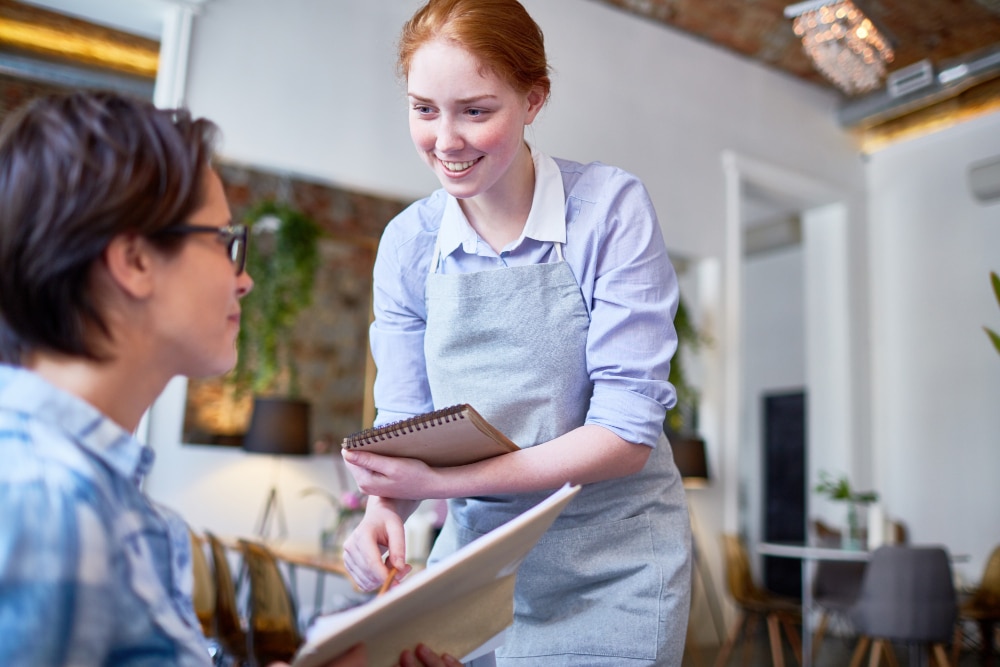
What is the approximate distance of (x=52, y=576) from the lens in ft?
2.12

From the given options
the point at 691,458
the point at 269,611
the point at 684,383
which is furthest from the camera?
the point at 684,383

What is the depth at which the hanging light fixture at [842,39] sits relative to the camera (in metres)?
5.02

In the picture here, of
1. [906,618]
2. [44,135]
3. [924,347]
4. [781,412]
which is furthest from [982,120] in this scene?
[44,135]

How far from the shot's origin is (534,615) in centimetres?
127

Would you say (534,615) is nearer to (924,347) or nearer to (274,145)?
(274,145)

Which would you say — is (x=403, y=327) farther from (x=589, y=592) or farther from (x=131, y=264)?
(x=131, y=264)

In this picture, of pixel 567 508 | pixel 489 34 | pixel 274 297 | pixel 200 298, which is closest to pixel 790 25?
pixel 274 297

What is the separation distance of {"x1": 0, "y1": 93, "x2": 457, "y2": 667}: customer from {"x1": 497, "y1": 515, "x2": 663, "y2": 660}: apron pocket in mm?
358

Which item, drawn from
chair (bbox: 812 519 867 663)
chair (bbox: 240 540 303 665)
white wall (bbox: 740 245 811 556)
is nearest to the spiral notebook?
chair (bbox: 240 540 303 665)

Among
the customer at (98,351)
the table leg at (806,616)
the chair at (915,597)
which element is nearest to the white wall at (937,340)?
the table leg at (806,616)

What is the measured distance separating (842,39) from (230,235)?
5.15 m

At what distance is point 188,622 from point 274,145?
4251 mm

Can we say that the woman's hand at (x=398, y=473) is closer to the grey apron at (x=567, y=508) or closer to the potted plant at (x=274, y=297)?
the grey apron at (x=567, y=508)

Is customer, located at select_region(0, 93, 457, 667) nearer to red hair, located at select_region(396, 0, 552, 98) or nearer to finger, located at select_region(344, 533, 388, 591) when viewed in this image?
finger, located at select_region(344, 533, 388, 591)
